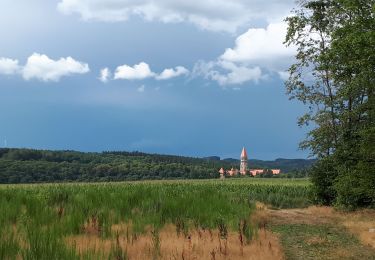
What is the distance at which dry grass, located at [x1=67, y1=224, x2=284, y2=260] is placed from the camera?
10.1 metres

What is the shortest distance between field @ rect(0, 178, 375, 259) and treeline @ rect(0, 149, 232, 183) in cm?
10194

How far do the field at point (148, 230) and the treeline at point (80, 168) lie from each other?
10194cm

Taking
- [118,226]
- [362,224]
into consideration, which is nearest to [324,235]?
[362,224]

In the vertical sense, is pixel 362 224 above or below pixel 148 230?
below

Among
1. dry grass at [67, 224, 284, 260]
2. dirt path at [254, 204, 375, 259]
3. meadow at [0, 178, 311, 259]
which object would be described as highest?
meadow at [0, 178, 311, 259]

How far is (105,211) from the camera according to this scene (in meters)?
15.1

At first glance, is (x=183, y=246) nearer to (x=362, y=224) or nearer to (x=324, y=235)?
(x=324, y=235)

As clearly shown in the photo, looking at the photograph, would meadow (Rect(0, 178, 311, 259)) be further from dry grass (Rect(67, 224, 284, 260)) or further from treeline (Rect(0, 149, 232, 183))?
treeline (Rect(0, 149, 232, 183))

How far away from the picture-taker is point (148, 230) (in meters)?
13.3

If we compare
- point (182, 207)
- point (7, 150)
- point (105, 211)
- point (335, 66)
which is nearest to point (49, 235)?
point (105, 211)

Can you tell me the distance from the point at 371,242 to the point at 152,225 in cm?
716

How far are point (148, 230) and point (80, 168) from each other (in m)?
120

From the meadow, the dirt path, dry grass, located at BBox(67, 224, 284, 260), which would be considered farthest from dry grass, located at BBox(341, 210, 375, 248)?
dry grass, located at BBox(67, 224, 284, 260)

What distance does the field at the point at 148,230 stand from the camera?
30.8ft
